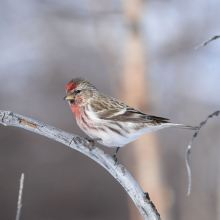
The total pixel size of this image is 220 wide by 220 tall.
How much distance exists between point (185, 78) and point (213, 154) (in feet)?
7.08

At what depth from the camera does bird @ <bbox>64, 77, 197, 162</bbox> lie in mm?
2389

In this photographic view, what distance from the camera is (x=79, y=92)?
8.10 ft

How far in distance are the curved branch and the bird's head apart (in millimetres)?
539

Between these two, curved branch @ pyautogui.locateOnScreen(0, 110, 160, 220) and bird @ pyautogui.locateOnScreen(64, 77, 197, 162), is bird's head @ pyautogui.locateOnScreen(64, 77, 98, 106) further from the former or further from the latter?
curved branch @ pyautogui.locateOnScreen(0, 110, 160, 220)

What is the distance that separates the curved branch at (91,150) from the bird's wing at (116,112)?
531 millimetres

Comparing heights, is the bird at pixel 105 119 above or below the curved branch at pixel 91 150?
above

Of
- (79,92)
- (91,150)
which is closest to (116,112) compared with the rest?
(79,92)

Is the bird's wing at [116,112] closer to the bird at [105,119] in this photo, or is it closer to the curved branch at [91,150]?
the bird at [105,119]

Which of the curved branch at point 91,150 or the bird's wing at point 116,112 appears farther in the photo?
the bird's wing at point 116,112

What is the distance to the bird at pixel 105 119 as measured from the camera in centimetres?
239

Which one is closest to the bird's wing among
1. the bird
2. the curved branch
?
the bird

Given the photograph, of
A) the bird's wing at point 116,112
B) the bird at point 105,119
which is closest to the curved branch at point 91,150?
the bird at point 105,119

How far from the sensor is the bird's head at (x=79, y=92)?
93.8 inches

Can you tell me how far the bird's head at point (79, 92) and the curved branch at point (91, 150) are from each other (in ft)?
1.77
